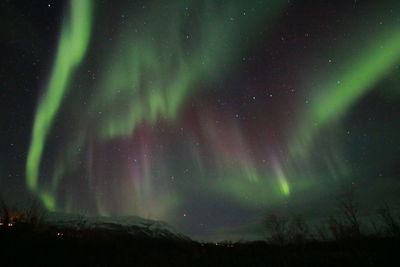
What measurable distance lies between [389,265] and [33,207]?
22347mm

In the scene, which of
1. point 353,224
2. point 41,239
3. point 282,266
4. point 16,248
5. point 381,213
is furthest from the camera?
point 353,224

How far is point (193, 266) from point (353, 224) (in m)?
53.5

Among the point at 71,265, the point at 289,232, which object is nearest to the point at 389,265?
the point at 71,265

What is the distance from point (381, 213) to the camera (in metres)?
46.7

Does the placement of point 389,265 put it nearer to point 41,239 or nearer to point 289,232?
point 41,239

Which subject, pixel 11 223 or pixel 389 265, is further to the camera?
pixel 11 223

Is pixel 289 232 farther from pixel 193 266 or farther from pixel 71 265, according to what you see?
pixel 71 265

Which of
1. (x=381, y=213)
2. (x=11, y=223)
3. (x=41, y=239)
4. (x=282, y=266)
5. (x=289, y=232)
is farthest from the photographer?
(x=289, y=232)

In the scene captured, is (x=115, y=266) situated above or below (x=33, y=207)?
below

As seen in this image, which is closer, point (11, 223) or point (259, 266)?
point (259, 266)

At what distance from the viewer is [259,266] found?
42.1 ft

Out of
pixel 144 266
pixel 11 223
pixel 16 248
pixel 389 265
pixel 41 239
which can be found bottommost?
pixel 389 265

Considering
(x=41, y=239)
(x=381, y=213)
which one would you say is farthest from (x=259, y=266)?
(x=381, y=213)

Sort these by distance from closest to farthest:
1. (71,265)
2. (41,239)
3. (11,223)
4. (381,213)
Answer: (71,265) < (41,239) < (11,223) < (381,213)
